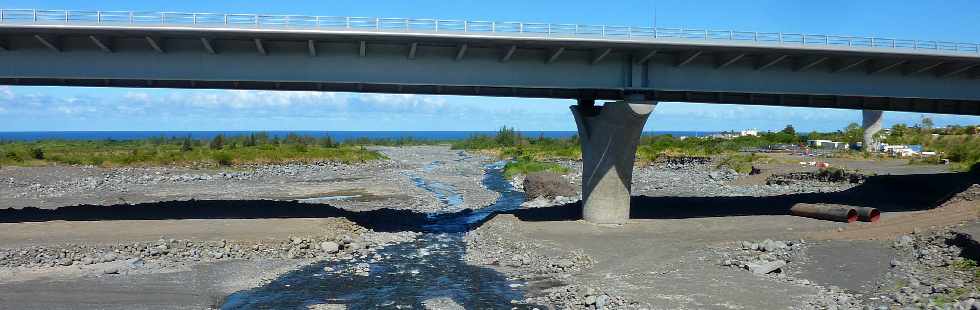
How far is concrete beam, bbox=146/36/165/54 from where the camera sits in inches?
911

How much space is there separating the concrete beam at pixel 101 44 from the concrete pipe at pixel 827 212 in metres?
25.7

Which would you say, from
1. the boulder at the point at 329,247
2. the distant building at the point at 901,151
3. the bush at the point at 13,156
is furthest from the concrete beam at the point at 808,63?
the bush at the point at 13,156

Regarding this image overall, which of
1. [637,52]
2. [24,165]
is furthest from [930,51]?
[24,165]

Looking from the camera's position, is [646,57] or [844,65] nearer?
[646,57]

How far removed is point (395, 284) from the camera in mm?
19281

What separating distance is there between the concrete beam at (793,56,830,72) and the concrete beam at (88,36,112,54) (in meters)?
23.9

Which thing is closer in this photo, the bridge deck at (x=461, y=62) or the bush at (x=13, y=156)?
the bridge deck at (x=461, y=62)

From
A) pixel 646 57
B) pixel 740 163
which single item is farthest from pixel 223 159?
pixel 646 57

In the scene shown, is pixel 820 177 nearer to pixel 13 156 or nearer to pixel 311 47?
pixel 311 47

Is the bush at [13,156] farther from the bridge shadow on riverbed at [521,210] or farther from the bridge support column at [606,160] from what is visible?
the bridge support column at [606,160]

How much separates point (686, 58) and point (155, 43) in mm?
17871

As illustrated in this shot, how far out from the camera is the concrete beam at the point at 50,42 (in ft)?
75.5

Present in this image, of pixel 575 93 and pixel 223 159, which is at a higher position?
pixel 575 93

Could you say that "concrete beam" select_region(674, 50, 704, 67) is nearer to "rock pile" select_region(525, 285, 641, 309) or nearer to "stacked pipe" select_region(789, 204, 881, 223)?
"stacked pipe" select_region(789, 204, 881, 223)
